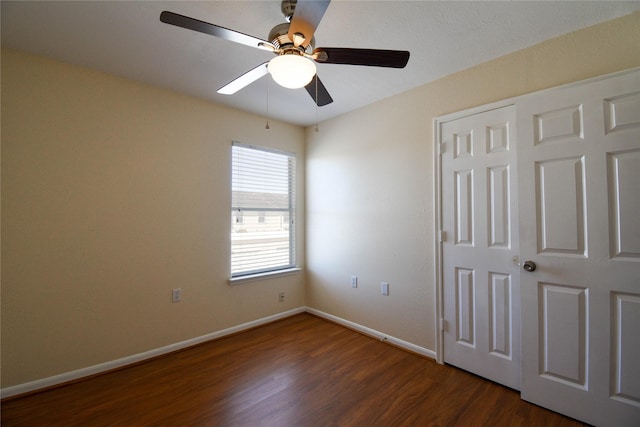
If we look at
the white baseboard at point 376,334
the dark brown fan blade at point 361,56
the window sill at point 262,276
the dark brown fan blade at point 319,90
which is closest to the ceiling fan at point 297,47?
the dark brown fan blade at point 361,56

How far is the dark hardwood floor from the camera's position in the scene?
68.8 inches

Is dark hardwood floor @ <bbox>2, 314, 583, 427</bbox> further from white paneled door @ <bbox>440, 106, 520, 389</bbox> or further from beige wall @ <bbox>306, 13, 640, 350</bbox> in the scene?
beige wall @ <bbox>306, 13, 640, 350</bbox>

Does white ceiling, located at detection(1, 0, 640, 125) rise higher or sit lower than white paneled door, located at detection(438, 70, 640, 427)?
higher

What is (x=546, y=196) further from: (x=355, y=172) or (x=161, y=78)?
(x=161, y=78)

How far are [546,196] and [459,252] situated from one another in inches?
28.7

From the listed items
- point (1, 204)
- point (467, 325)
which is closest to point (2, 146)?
point (1, 204)

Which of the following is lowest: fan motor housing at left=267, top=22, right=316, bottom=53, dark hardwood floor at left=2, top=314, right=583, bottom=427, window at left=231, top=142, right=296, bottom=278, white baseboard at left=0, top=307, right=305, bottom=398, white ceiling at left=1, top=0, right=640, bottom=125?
dark hardwood floor at left=2, top=314, right=583, bottom=427

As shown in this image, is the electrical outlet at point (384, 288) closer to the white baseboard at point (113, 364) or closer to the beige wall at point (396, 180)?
the beige wall at point (396, 180)

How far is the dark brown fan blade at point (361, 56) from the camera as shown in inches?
55.9

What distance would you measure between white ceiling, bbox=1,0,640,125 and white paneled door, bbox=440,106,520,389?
0.54 metres

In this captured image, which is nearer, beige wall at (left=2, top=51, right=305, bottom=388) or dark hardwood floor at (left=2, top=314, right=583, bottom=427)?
dark hardwood floor at (left=2, top=314, right=583, bottom=427)

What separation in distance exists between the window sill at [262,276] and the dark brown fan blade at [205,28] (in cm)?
238

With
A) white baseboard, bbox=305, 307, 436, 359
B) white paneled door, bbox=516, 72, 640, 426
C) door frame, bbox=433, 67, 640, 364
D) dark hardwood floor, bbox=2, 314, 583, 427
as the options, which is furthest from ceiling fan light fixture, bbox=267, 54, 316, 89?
white baseboard, bbox=305, 307, 436, 359

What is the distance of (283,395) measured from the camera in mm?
1986
